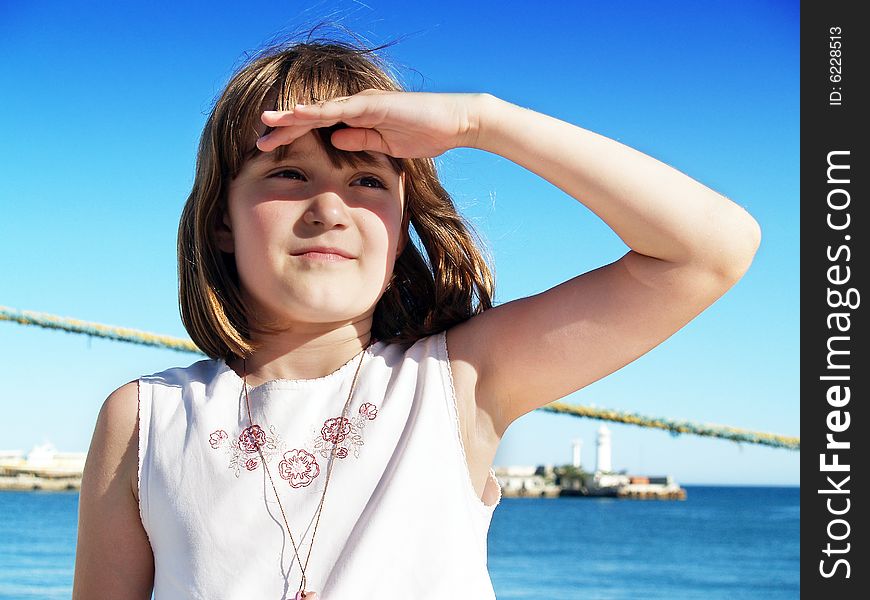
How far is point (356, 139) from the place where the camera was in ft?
4.58

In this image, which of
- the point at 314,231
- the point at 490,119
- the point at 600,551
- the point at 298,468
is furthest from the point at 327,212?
the point at 600,551

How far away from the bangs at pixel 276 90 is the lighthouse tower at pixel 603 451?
44.7 meters

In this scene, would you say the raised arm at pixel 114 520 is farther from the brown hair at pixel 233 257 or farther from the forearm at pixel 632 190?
the forearm at pixel 632 190

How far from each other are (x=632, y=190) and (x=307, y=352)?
0.53 m

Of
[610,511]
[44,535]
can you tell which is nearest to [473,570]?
[44,535]

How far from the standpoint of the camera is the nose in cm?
140

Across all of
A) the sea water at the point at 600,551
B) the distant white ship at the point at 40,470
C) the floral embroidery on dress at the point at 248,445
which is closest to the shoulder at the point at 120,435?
the floral embroidery on dress at the point at 248,445

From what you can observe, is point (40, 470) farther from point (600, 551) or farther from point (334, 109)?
A: point (334, 109)

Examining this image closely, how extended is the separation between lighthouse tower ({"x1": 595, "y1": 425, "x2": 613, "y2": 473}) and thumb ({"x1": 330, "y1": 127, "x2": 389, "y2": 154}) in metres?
44.8

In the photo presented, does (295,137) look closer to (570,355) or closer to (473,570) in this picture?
(570,355)

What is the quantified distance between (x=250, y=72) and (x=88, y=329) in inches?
208

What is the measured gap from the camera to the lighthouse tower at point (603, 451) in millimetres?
45438

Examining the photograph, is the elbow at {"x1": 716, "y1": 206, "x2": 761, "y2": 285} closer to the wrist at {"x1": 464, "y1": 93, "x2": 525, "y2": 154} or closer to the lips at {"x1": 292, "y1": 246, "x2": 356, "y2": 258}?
the wrist at {"x1": 464, "y1": 93, "x2": 525, "y2": 154}

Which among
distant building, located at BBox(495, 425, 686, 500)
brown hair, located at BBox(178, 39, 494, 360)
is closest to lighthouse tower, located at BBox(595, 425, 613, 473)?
distant building, located at BBox(495, 425, 686, 500)
